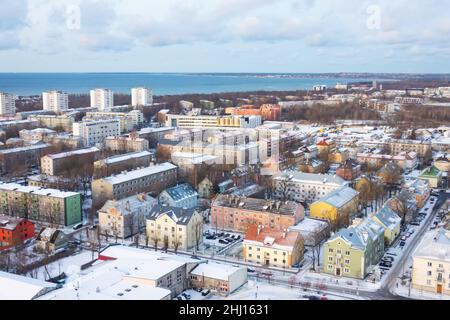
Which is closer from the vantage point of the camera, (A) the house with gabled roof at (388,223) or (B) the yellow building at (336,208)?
(A) the house with gabled roof at (388,223)

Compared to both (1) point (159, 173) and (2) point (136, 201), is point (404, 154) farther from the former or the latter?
(2) point (136, 201)

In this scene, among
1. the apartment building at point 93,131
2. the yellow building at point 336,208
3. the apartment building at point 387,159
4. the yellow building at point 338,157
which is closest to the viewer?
the yellow building at point 336,208

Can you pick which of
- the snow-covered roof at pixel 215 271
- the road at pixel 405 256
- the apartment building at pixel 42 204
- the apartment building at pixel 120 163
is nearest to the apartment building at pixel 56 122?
the apartment building at pixel 120 163

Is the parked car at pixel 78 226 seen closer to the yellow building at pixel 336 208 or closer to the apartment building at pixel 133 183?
the apartment building at pixel 133 183

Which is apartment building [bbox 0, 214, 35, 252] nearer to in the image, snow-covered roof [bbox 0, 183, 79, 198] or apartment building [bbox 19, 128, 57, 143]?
snow-covered roof [bbox 0, 183, 79, 198]

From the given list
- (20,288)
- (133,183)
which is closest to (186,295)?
(20,288)

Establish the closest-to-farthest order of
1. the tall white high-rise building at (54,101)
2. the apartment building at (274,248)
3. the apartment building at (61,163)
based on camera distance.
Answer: the apartment building at (274,248) < the apartment building at (61,163) < the tall white high-rise building at (54,101)
